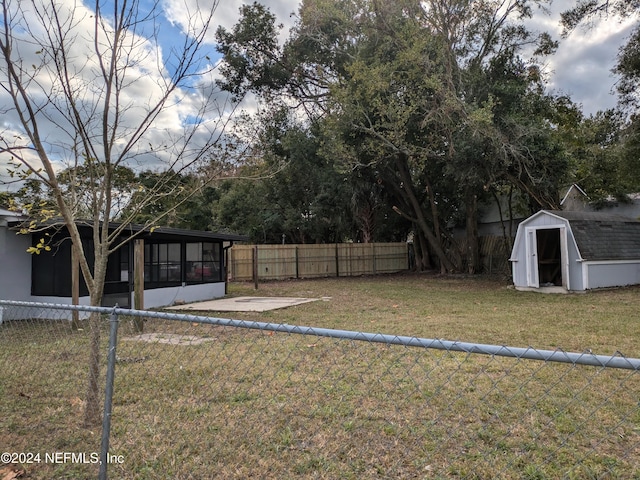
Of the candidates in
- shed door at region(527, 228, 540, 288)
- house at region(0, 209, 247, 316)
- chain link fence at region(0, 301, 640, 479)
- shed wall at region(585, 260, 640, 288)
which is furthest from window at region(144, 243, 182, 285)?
shed wall at region(585, 260, 640, 288)

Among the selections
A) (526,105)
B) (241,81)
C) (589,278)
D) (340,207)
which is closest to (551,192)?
(526,105)

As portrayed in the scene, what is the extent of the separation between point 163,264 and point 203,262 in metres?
1.32

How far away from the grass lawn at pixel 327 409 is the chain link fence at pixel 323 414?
0.02m

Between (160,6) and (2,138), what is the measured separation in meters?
1.50

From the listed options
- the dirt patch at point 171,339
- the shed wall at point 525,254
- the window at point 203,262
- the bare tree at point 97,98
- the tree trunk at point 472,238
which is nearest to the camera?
the bare tree at point 97,98

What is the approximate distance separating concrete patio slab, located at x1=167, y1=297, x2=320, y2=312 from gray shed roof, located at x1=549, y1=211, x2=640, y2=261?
23.5 feet

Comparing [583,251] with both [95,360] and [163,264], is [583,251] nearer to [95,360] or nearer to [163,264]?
[163,264]

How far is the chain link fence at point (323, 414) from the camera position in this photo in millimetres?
2584

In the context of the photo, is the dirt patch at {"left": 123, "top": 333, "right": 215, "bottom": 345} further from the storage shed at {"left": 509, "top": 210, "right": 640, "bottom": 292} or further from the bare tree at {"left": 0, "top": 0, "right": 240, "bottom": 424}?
the storage shed at {"left": 509, "top": 210, "right": 640, "bottom": 292}

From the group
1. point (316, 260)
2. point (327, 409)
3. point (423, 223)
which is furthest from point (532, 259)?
point (327, 409)

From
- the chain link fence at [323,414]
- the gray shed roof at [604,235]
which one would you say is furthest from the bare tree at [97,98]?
the gray shed roof at [604,235]

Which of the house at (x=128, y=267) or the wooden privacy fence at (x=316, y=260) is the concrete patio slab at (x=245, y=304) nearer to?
the house at (x=128, y=267)

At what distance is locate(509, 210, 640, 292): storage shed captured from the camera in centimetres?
1146

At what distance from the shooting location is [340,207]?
20.4m
